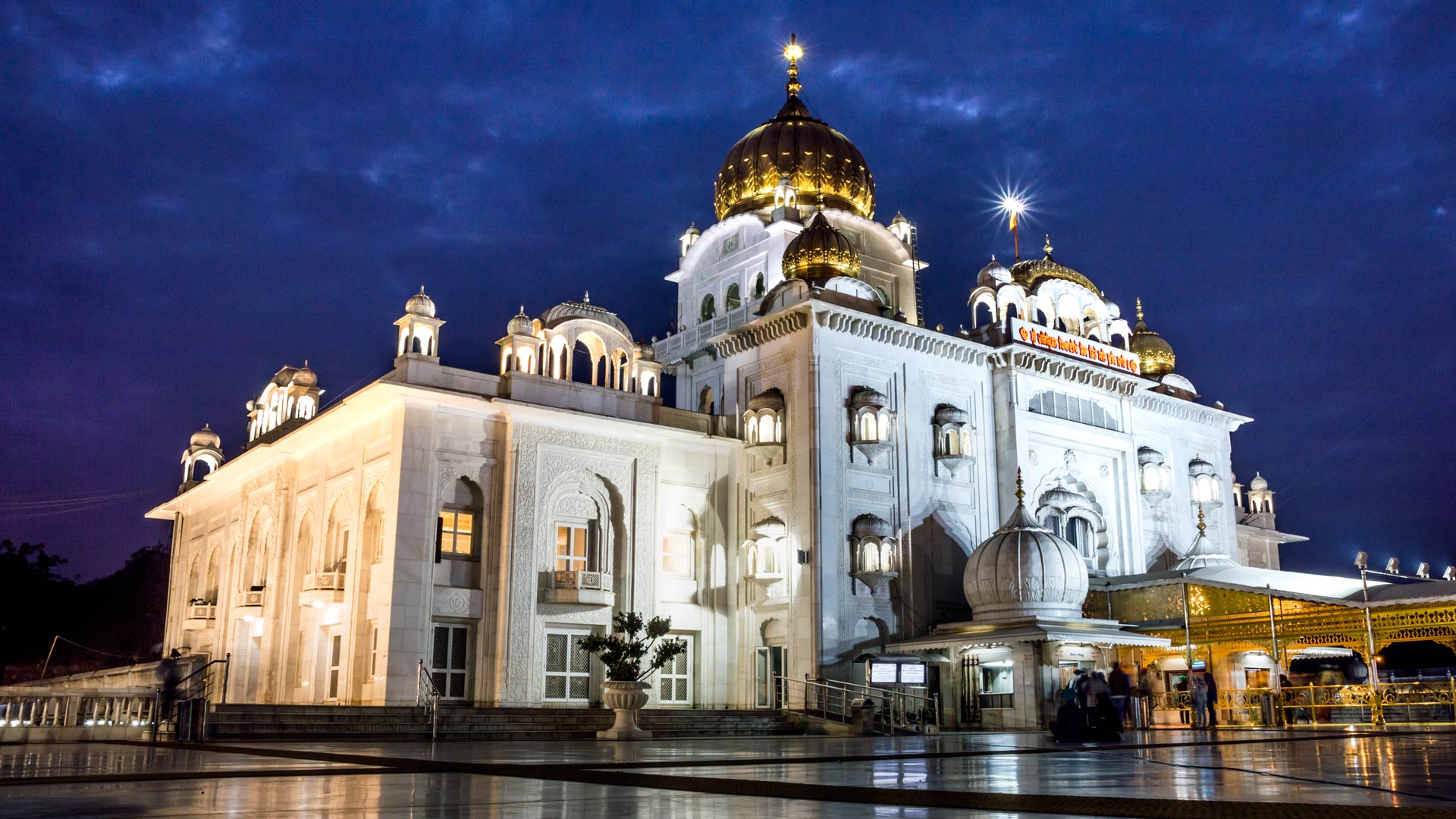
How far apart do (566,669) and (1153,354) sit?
21031 millimetres

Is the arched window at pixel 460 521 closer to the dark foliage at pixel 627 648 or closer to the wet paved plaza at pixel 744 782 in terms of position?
the dark foliage at pixel 627 648

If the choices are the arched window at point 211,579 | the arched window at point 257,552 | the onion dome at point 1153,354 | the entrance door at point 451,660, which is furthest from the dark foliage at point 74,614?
the onion dome at point 1153,354

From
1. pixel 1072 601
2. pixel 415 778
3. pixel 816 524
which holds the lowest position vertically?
pixel 415 778

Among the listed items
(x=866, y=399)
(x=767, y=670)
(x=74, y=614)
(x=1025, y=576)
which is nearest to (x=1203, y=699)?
(x=1025, y=576)

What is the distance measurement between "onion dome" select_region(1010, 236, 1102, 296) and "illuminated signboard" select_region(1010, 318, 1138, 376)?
1555mm

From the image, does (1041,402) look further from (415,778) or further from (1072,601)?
(415,778)

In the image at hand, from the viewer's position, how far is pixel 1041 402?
1187 inches

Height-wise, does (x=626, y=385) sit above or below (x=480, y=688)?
above

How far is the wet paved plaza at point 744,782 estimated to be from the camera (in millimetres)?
5551

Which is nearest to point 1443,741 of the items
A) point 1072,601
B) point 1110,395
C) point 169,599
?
point 1072,601

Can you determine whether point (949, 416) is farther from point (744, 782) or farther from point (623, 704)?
point (744, 782)

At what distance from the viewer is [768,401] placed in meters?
26.5

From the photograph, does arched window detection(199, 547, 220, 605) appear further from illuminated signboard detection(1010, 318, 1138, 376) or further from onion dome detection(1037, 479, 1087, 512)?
illuminated signboard detection(1010, 318, 1138, 376)

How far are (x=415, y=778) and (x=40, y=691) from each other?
45.7ft
